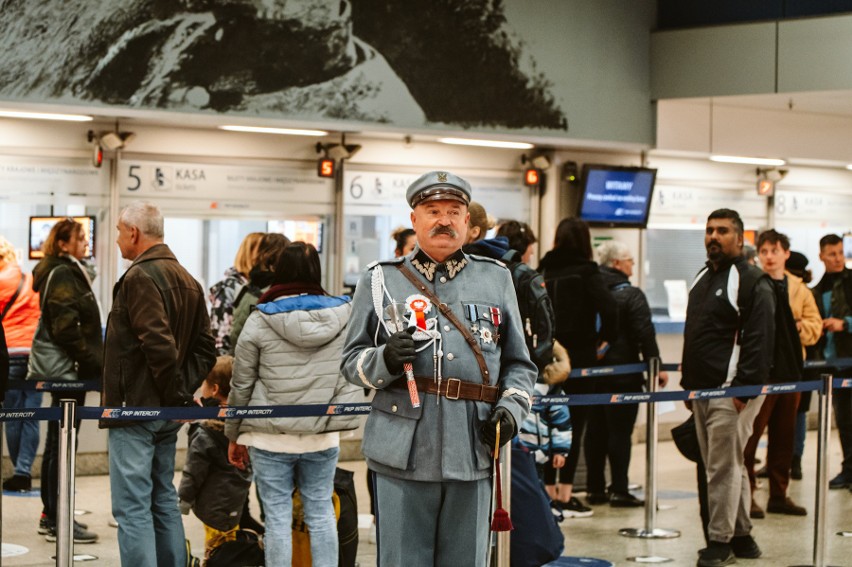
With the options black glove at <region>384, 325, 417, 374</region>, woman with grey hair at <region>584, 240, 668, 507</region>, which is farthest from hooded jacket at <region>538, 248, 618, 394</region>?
black glove at <region>384, 325, 417, 374</region>

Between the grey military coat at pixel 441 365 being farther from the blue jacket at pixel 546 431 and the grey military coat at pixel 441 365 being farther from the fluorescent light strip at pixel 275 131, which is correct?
the fluorescent light strip at pixel 275 131

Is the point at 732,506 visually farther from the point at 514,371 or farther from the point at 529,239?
the point at 514,371

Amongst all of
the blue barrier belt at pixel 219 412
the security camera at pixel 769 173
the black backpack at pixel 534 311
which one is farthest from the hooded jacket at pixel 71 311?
the security camera at pixel 769 173

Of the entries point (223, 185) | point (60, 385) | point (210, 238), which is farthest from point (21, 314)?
point (223, 185)

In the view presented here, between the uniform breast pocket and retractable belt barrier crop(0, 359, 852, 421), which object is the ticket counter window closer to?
retractable belt barrier crop(0, 359, 852, 421)

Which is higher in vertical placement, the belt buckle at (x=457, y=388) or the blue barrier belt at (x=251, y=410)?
the belt buckle at (x=457, y=388)

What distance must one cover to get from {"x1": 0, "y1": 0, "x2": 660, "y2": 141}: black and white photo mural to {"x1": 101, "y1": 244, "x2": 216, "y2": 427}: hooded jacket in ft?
10.8

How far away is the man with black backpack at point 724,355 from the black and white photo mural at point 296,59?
3541 millimetres

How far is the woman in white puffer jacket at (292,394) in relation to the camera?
617 centimetres

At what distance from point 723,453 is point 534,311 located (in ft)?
4.21

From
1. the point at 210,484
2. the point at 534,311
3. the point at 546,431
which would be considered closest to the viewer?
the point at 210,484

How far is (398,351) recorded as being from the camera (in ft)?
14.1

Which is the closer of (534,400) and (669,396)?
(534,400)

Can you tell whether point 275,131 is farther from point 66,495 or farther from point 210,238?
point 66,495
